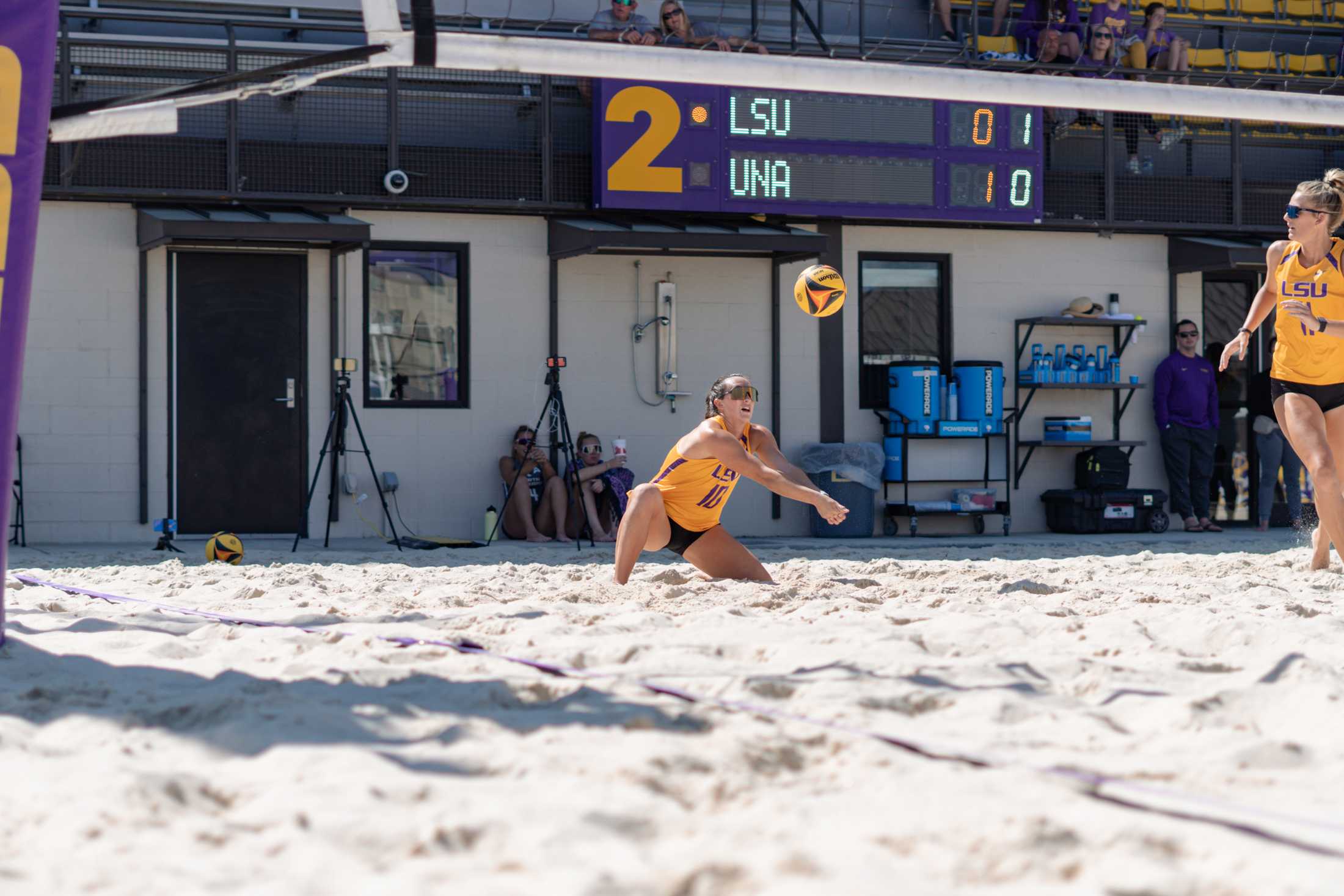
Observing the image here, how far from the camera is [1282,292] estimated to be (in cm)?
643

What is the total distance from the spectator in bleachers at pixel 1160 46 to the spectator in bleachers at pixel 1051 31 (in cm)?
71

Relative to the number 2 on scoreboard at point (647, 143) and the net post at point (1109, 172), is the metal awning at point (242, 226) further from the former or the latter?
the net post at point (1109, 172)

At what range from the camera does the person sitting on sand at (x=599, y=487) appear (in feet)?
35.6

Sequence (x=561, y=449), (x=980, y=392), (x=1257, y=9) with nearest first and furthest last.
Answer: (x=561, y=449), (x=980, y=392), (x=1257, y=9)

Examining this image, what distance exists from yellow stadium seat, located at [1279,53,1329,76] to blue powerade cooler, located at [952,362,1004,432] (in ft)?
17.4

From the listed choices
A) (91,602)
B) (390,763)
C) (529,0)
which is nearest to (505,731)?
(390,763)

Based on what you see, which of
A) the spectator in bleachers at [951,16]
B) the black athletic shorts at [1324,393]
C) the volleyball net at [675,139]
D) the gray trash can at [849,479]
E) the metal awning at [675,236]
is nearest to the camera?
the black athletic shorts at [1324,393]

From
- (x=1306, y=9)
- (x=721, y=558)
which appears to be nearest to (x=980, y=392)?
(x=721, y=558)

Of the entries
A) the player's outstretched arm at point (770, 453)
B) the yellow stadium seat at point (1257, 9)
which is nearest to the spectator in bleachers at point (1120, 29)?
the yellow stadium seat at point (1257, 9)

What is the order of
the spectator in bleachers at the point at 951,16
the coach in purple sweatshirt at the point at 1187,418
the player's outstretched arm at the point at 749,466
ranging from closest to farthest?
the player's outstretched arm at the point at 749,466
the coach in purple sweatshirt at the point at 1187,418
the spectator in bleachers at the point at 951,16

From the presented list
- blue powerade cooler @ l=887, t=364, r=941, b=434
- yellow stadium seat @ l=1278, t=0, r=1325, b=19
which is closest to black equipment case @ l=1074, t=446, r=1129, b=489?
blue powerade cooler @ l=887, t=364, r=941, b=434

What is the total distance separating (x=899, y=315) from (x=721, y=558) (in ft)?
22.1

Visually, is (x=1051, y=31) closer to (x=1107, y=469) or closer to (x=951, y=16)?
(x=951, y=16)

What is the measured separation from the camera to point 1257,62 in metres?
14.4
